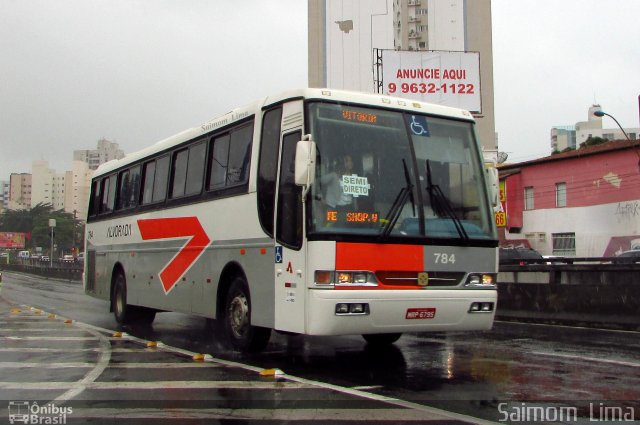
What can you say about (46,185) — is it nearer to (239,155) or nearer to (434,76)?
(434,76)

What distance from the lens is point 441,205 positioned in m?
7.80

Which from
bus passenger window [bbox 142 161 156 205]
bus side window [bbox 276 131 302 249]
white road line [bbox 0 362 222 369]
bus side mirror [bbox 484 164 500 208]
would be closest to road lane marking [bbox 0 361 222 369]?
white road line [bbox 0 362 222 369]

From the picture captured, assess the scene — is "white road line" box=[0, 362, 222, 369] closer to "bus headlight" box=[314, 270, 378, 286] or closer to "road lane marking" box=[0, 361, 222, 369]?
"road lane marking" box=[0, 361, 222, 369]

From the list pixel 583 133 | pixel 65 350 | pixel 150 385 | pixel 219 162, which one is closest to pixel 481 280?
pixel 150 385

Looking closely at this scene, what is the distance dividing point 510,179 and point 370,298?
39117 mm

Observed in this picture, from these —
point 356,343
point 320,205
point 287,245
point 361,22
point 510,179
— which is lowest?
point 356,343

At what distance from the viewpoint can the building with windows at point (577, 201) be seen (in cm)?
3612

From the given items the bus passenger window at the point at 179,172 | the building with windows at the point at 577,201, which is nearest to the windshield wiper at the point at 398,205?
the bus passenger window at the point at 179,172

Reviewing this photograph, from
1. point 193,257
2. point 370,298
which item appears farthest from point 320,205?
point 193,257

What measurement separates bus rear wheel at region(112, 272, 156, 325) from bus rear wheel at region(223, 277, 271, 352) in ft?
16.4

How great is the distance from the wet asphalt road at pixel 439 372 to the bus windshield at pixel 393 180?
170cm

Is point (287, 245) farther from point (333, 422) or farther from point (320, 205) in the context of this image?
point (333, 422)

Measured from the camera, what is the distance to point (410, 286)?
7.53 m

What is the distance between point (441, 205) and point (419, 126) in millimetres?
1105
